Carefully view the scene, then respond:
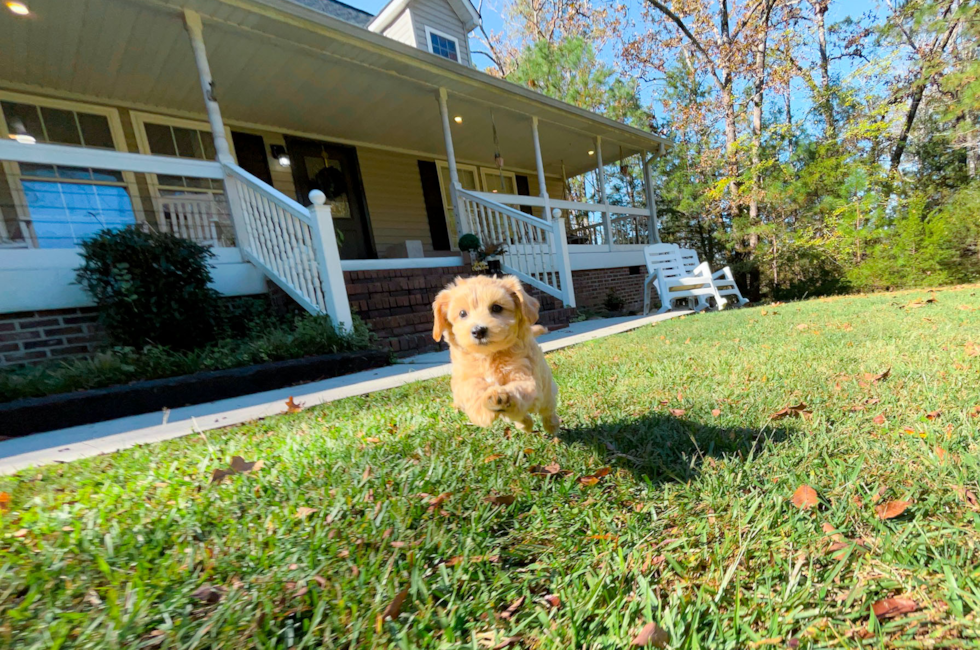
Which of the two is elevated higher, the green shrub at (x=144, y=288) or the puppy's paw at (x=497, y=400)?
the green shrub at (x=144, y=288)

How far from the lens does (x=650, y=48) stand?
50.1ft

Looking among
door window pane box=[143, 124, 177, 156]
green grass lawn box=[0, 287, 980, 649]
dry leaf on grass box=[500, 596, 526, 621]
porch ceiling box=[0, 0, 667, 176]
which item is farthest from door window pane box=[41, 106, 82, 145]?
dry leaf on grass box=[500, 596, 526, 621]

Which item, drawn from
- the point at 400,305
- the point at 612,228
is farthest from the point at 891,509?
the point at 612,228

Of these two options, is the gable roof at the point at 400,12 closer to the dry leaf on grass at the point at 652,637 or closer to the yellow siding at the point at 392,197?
the yellow siding at the point at 392,197

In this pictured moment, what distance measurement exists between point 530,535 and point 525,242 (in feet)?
25.0

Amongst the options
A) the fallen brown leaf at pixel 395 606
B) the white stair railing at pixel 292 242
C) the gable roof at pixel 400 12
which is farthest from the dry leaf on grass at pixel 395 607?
the gable roof at pixel 400 12

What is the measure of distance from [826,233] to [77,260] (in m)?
14.6

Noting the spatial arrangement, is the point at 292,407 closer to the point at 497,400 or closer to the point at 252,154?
the point at 497,400

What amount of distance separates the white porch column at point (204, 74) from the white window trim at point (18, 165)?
1.40 m

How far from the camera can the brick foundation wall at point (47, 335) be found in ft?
14.0

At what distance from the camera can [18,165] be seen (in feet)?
16.0

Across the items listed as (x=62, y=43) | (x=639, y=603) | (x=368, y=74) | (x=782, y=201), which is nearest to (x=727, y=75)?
(x=782, y=201)

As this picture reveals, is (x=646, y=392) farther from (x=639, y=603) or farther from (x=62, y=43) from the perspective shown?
(x=62, y=43)

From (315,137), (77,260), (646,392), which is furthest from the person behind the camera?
(315,137)
